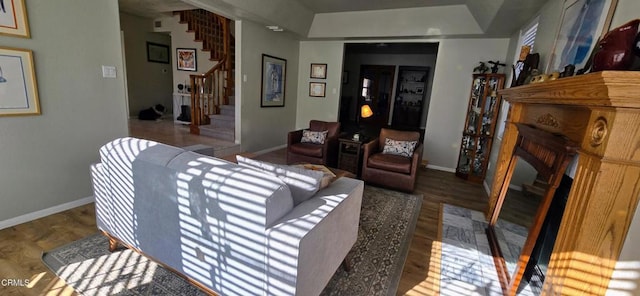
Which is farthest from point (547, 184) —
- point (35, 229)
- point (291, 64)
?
point (291, 64)

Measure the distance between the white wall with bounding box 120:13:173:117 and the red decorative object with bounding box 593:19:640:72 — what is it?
794 cm

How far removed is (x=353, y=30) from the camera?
4.70m

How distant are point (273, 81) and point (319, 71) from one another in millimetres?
1095

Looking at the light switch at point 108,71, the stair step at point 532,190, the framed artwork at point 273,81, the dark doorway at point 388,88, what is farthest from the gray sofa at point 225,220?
the dark doorway at point 388,88

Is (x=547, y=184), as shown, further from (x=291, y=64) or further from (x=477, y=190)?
(x=291, y=64)

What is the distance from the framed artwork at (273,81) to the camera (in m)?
4.75

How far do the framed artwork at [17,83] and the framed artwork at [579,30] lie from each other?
4.03m

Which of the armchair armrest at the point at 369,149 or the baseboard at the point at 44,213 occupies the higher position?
the armchair armrest at the point at 369,149

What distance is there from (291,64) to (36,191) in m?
4.25

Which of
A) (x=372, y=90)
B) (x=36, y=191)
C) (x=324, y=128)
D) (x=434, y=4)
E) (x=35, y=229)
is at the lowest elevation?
(x=35, y=229)

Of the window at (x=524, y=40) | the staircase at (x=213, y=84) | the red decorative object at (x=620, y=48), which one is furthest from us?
the staircase at (x=213, y=84)

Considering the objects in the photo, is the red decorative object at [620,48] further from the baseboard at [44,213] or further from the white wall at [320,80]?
the white wall at [320,80]

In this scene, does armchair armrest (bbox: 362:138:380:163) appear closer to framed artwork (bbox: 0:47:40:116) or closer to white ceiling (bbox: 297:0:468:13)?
white ceiling (bbox: 297:0:468:13)

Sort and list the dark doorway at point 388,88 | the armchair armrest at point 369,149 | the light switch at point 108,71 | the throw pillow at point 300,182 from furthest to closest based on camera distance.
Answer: the dark doorway at point 388,88
the armchair armrest at point 369,149
the light switch at point 108,71
the throw pillow at point 300,182
